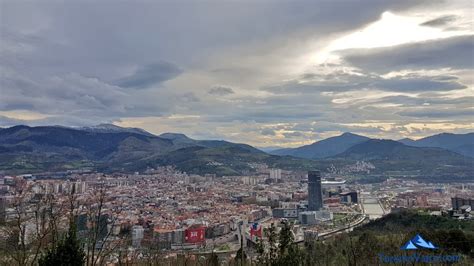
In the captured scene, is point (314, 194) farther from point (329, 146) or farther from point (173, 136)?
point (173, 136)

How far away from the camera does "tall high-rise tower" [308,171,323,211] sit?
35875 millimetres

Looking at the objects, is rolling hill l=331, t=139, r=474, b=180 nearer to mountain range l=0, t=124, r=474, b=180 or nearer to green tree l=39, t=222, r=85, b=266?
mountain range l=0, t=124, r=474, b=180

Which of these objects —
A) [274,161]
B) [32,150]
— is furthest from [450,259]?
[32,150]

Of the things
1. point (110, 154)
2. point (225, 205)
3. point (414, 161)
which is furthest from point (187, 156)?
point (414, 161)

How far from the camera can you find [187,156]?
76938 mm

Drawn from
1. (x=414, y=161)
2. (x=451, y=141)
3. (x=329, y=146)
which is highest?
(x=451, y=141)

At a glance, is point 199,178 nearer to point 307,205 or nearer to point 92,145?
point 307,205

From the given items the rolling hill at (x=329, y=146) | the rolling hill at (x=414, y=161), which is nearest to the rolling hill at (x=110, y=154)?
the rolling hill at (x=414, y=161)

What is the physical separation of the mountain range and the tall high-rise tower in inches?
1076

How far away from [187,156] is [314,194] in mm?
43890

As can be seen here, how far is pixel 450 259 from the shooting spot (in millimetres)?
8891

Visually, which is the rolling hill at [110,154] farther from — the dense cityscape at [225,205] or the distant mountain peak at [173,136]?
the distant mountain peak at [173,136]

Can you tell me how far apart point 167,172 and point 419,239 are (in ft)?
189

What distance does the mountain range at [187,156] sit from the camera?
63.4 m
